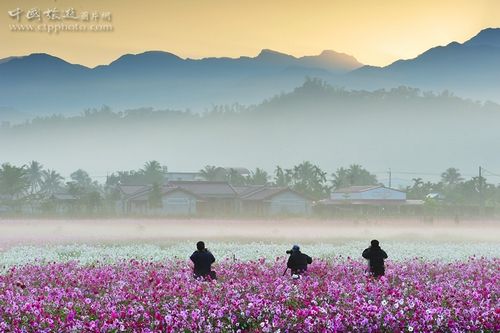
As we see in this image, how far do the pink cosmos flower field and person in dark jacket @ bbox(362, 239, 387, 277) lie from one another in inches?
27.4

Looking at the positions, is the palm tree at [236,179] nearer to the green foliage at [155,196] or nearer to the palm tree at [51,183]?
the green foliage at [155,196]

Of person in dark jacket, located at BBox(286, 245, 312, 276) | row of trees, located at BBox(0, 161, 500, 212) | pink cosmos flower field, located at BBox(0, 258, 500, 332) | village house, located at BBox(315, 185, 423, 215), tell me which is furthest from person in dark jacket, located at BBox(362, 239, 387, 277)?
village house, located at BBox(315, 185, 423, 215)

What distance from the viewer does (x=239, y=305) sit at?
1631cm

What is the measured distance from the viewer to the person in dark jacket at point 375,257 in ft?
71.0

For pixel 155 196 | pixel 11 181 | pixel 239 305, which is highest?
pixel 11 181

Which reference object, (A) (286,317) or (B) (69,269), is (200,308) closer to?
(A) (286,317)

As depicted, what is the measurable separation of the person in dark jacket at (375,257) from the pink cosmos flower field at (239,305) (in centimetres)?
70

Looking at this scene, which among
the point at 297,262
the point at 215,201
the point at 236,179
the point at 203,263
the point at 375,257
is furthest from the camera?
the point at 236,179

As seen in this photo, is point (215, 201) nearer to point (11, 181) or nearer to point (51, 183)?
point (11, 181)

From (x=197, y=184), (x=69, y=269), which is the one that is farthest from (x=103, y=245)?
(x=197, y=184)

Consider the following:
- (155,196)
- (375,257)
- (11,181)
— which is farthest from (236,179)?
(375,257)

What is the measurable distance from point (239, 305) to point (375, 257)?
21.4 feet

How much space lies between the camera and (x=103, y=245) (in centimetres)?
3966

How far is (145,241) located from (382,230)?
18.9 meters
